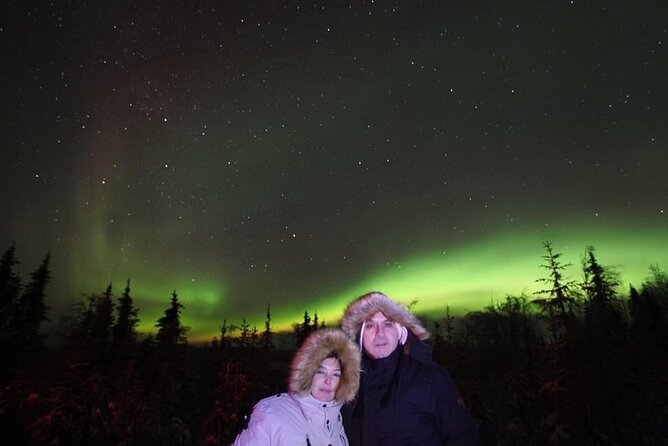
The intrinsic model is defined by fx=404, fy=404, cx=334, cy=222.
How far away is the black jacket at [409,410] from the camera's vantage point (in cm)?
302

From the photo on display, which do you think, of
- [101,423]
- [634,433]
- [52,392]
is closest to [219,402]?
[101,423]

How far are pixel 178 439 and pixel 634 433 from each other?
1824 centimetres

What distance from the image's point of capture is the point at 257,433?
304cm

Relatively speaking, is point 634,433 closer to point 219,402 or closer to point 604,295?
point 219,402

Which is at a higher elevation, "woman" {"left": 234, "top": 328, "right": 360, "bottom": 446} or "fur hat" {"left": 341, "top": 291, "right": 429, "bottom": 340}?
"fur hat" {"left": 341, "top": 291, "right": 429, "bottom": 340}

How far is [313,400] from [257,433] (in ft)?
1.74

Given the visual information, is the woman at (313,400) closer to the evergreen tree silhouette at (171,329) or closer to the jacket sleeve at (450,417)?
the jacket sleeve at (450,417)

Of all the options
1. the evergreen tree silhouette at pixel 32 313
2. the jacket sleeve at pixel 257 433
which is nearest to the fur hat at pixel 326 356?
the jacket sleeve at pixel 257 433

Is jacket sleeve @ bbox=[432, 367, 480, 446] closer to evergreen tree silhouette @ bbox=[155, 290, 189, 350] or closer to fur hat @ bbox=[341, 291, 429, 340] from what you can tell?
fur hat @ bbox=[341, 291, 429, 340]

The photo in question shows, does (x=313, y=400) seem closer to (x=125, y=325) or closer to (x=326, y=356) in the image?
(x=326, y=356)

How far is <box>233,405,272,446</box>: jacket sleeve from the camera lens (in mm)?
3021

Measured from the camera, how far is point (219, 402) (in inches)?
647

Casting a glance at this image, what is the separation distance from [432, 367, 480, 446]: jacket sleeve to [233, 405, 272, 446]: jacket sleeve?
4.23 feet

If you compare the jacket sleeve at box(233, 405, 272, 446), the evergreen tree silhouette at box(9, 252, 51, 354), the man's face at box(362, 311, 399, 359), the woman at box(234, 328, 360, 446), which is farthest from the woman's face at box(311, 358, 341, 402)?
the evergreen tree silhouette at box(9, 252, 51, 354)
